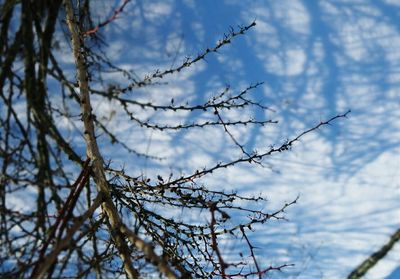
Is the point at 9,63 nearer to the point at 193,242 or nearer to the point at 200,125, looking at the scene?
the point at 200,125

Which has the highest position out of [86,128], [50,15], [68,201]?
[50,15]

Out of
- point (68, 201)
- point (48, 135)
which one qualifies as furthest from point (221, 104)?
point (48, 135)

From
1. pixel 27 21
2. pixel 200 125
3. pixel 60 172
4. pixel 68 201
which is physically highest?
pixel 27 21

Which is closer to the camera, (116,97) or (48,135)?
(116,97)

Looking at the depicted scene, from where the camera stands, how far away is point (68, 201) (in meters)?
1.54

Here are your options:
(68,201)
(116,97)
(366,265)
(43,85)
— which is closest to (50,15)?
(43,85)

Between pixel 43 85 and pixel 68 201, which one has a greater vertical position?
pixel 43 85

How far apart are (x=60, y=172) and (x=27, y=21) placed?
A: 1.18 m

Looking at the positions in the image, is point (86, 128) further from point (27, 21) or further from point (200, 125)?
point (27, 21)

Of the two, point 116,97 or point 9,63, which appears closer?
point 116,97

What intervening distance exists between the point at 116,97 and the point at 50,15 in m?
1.27

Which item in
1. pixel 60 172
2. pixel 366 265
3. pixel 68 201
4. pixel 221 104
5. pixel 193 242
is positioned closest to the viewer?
pixel 68 201

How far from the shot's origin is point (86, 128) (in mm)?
1969

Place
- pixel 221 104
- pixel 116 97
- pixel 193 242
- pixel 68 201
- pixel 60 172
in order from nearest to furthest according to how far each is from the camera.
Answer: pixel 68 201
pixel 193 242
pixel 221 104
pixel 116 97
pixel 60 172
